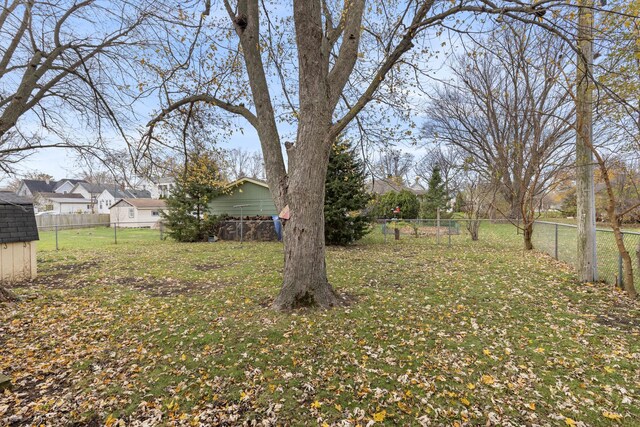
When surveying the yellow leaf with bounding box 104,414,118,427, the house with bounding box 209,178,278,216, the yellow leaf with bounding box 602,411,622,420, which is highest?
the house with bounding box 209,178,278,216

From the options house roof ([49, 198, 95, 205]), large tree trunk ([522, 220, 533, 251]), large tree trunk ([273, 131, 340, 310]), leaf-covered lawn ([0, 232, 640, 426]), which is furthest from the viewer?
house roof ([49, 198, 95, 205])

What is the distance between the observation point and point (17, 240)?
687cm

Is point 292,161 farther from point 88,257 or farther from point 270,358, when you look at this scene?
point 88,257

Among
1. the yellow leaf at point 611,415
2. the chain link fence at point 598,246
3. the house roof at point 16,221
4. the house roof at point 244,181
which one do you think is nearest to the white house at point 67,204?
the house roof at point 244,181

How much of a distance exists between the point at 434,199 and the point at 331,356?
2487cm

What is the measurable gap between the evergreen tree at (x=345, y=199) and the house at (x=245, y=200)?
556 cm

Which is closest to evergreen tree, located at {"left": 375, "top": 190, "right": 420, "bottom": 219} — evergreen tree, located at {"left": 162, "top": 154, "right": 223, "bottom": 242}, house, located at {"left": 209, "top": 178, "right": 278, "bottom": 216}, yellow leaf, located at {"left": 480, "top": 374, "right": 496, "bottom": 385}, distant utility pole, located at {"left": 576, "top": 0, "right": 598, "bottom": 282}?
house, located at {"left": 209, "top": 178, "right": 278, "bottom": 216}

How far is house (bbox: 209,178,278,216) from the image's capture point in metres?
17.1

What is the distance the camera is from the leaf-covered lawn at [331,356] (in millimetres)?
2553

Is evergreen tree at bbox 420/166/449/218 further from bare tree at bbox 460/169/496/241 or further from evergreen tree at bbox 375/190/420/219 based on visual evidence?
bare tree at bbox 460/169/496/241

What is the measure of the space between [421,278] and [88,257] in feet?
34.7

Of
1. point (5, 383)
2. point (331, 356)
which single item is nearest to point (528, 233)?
point (331, 356)

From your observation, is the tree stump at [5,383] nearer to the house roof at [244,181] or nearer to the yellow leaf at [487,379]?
the yellow leaf at [487,379]

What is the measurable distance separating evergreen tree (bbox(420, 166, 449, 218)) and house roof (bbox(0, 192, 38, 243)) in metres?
22.6
